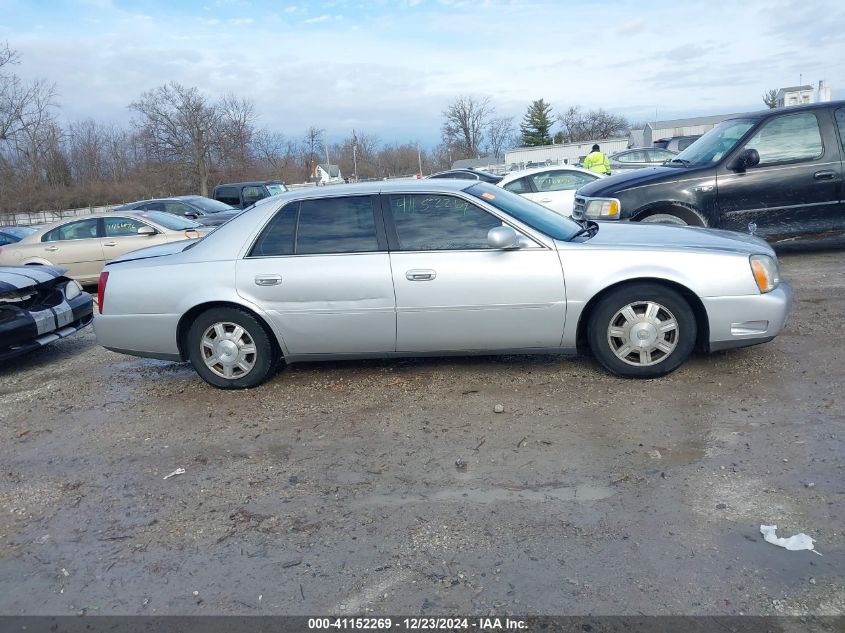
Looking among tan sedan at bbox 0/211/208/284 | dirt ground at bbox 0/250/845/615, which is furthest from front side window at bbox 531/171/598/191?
dirt ground at bbox 0/250/845/615

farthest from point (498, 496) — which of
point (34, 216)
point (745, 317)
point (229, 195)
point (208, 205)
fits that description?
point (34, 216)

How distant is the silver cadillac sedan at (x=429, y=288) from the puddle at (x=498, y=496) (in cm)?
158

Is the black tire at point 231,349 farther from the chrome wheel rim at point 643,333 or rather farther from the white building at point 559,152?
the white building at point 559,152

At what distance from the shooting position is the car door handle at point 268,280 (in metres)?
5.05

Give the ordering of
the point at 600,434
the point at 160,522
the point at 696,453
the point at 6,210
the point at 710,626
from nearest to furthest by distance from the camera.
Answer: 1. the point at 710,626
2. the point at 160,522
3. the point at 696,453
4. the point at 600,434
5. the point at 6,210

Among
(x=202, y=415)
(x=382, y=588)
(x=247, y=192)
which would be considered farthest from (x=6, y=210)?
(x=382, y=588)

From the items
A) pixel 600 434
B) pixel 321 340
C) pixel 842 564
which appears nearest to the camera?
pixel 842 564

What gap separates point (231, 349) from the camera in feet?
17.0

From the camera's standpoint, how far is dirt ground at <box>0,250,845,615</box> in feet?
9.09

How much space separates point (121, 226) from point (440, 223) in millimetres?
8920

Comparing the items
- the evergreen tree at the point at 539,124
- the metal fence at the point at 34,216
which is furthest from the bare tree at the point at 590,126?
the metal fence at the point at 34,216

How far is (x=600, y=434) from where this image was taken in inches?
160

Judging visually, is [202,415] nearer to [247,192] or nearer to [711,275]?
[711,275]

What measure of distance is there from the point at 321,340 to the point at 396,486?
1742 mm
